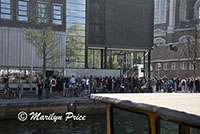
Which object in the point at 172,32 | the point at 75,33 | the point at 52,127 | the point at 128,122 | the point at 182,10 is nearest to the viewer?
the point at 128,122

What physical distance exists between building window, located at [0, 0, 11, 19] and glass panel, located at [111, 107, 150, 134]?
2237 cm

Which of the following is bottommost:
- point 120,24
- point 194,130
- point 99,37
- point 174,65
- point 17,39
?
point 194,130

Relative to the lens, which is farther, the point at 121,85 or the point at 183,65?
the point at 183,65

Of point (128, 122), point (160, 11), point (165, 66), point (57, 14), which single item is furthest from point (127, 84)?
point (160, 11)

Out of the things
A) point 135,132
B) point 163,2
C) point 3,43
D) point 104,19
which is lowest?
point 135,132

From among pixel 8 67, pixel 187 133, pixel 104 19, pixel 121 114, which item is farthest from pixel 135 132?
pixel 104 19

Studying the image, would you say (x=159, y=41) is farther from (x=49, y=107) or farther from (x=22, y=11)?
(x=49, y=107)

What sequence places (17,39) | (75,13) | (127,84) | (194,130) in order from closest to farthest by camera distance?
1. (194,130)
2. (127,84)
3. (17,39)
4. (75,13)

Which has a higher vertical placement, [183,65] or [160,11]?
[160,11]

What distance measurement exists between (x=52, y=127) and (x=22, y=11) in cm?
1443

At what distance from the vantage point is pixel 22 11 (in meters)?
24.8

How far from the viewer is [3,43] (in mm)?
23891

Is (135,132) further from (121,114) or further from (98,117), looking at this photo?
(98,117)

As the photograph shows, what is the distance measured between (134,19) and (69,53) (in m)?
9.72
